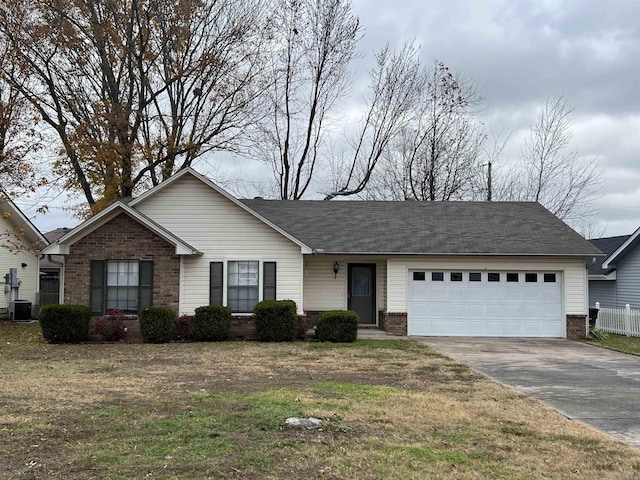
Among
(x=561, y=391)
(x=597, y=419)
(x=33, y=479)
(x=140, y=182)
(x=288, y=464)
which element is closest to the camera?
(x=33, y=479)

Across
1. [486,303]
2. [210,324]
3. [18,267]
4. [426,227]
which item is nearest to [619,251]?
[486,303]

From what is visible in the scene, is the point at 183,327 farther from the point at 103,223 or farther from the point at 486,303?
the point at 486,303

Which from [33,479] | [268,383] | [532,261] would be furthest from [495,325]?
[33,479]

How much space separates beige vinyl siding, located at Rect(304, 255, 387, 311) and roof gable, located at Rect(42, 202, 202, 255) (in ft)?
14.2

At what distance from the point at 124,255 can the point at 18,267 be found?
482 inches

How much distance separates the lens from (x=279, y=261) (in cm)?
1834

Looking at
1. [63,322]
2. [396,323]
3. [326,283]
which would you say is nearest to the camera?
[63,322]

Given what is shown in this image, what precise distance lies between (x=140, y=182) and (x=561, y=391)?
70.1 ft

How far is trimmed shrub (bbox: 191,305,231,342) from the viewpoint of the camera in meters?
17.0

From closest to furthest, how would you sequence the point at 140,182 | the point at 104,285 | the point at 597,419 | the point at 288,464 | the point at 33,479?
1. the point at 33,479
2. the point at 288,464
3. the point at 597,419
4. the point at 104,285
5. the point at 140,182

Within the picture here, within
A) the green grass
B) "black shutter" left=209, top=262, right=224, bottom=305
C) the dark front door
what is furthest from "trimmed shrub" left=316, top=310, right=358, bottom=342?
the green grass

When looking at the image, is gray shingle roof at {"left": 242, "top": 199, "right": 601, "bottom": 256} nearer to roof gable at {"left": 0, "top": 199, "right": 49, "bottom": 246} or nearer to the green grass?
the green grass

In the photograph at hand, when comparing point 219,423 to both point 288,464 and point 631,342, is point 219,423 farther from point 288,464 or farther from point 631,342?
point 631,342

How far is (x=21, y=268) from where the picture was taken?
2705cm
